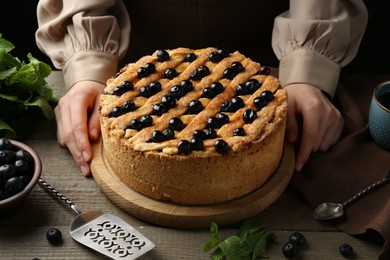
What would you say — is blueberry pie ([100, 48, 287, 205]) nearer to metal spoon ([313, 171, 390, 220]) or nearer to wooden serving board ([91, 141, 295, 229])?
wooden serving board ([91, 141, 295, 229])

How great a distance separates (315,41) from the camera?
1879 mm

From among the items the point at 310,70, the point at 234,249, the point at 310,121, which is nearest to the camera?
the point at 234,249

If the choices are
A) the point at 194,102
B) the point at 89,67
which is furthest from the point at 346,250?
the point at 89,67

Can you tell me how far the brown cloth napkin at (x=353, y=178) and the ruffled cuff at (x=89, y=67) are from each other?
0.65m

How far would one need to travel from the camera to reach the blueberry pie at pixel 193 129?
149cm

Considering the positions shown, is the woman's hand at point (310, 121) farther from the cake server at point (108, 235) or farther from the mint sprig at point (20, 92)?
the mint sprig at point (20, 92)

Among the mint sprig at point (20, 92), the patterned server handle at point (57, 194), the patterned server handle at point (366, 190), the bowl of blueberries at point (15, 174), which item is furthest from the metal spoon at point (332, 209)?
the mint sprig at point (20, 92)

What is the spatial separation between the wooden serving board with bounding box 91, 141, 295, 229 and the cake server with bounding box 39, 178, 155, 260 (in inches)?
2.5

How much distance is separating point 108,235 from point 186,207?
20 cm

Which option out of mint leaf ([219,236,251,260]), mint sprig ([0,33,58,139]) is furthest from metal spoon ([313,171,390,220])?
mint sprig ([0,33,58,139])

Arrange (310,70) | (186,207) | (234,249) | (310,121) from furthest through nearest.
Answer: (310,70) < (310,121) < (186,207) < (234,249)

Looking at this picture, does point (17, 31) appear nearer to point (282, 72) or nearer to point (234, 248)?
point (282, 72)

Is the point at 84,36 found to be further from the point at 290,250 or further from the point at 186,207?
the point at 290,250

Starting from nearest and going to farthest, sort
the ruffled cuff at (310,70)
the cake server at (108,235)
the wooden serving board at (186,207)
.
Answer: the cake server at (108,235) < the wooden serving board at (186,207) < the ruffled cuff at (310,70)
